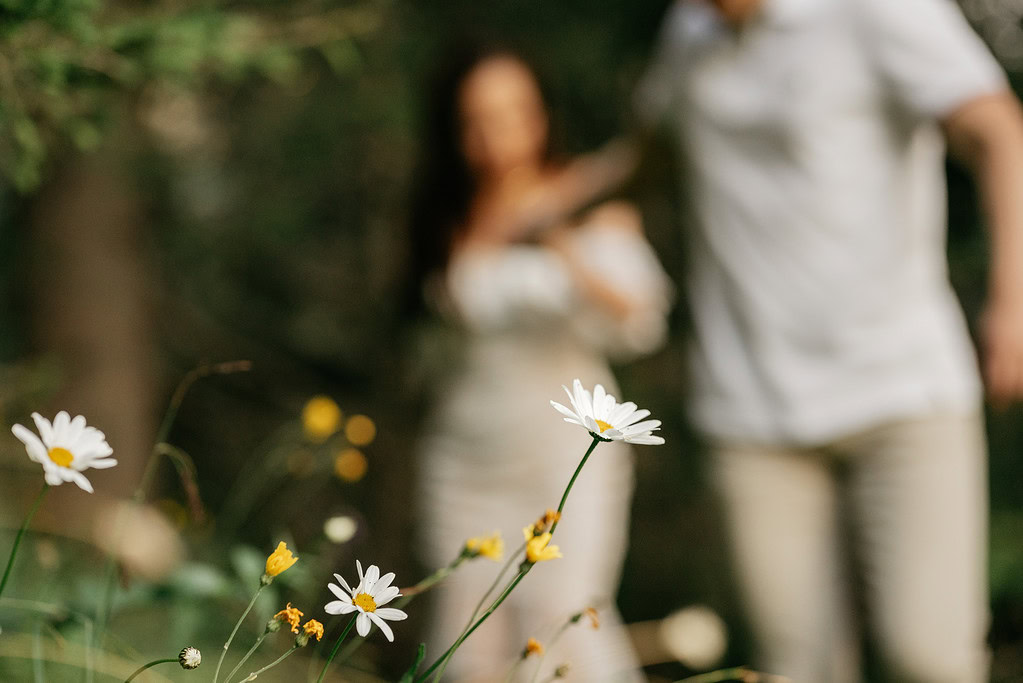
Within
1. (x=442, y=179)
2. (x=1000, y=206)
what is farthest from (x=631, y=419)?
(x=442, y=179)

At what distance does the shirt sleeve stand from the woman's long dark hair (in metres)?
1.27

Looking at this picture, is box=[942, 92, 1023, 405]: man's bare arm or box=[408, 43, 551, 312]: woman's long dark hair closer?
box=[942, 92, 1023, 405]: man's bare arm

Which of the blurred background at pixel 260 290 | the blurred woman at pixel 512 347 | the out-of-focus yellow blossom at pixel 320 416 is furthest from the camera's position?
the blurred woman at pixel 512 347

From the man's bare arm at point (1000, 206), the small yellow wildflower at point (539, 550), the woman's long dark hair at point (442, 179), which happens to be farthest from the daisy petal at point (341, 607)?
the woman's long dark hair at point (442, 179)

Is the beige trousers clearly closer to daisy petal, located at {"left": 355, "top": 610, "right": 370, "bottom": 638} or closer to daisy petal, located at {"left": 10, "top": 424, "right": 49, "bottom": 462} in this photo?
daisy petal, located at {"left": 355, "top": 610, "right": 370, "bottom": 638}

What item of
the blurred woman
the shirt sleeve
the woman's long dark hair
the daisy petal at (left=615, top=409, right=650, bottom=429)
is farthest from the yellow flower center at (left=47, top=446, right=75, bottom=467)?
the woman's long dark hair

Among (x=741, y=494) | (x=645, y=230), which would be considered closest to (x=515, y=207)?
(x=741, y=494)

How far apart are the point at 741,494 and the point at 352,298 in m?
3.62

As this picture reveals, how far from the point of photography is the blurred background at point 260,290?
4.01 ft

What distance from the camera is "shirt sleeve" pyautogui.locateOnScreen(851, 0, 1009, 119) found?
1348 millimetres

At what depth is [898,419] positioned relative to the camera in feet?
4.83

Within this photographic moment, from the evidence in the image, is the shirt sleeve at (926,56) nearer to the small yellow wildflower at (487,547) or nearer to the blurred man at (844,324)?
the blurred man at (844,324)

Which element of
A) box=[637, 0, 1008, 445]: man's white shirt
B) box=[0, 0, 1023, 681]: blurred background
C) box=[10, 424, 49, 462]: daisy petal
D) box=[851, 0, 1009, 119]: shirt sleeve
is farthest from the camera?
box=[637, 0, 1008, 445]: man's white shirt

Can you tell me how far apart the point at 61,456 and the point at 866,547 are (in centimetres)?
135
